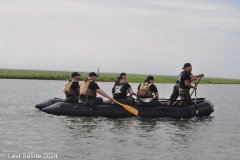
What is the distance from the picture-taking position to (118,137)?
13992 millimetres

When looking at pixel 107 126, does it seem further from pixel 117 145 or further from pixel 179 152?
pixel 179 152

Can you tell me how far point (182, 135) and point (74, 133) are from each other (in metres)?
3.42

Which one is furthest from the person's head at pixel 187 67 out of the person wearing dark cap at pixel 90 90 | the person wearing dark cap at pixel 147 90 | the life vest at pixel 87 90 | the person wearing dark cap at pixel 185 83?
the life vest at pixel 87 90

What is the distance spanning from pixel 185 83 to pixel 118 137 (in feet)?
17.6

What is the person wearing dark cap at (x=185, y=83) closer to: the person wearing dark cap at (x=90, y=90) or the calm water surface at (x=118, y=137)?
the calm water surface at (x=118, y=137)

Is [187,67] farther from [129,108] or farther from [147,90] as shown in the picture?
[129,108]

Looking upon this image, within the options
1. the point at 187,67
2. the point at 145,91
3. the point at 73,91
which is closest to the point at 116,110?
the point at 145,91

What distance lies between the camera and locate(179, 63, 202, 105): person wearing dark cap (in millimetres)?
18359

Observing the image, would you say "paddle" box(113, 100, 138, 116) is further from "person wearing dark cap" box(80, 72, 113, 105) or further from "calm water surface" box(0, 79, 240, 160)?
"person wearing dark cap" box(80, 72, 113, 105)

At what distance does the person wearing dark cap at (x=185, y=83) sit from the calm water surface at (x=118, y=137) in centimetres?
95

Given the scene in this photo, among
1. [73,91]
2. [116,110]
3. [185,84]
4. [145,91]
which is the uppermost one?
[185,84]

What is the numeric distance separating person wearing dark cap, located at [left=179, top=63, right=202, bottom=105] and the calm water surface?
95cm

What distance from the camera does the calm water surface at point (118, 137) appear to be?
1164cm

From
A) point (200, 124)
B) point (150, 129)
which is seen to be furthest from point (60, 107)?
point (200, 124)
